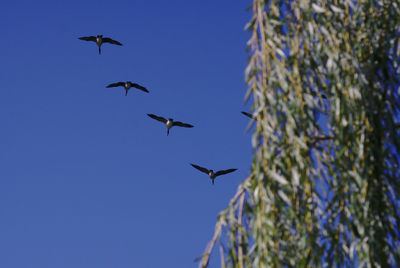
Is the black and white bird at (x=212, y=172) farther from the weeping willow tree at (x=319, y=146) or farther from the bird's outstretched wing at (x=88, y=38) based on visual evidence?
the weeping willow tree at (x=319, y=146)

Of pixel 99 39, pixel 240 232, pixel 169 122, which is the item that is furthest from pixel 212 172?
pixel 240 232

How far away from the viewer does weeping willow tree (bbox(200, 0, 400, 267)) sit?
3.38 meters

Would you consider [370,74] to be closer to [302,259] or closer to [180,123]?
[302,259]

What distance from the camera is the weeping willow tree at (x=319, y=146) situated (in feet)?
11.1

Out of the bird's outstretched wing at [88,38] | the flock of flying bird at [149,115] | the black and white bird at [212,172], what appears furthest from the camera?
the bird's outstretched wing at [88,38]

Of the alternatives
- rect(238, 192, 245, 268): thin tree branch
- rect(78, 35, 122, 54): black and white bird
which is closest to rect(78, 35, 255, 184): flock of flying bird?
rect(78, 35, 122, 54): black and white bird

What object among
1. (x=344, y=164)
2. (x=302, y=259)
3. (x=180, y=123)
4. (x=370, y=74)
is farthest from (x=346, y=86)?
(x=180, y=123)

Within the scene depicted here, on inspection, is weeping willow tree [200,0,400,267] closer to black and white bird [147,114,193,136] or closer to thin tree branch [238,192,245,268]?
thin tree branch [238,192,245,268]

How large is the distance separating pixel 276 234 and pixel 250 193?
271 mm

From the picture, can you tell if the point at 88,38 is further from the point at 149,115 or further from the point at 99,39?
the point at 149,115

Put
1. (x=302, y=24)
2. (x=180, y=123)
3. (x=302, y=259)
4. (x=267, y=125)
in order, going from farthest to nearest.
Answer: (x=180, y=123)
(x=302, y=24)
(x=267, y=125)
(x=302, y=259)

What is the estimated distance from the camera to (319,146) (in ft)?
11.8

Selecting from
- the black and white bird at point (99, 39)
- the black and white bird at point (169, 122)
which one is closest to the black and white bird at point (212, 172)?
the black and white bird at point (169, 122)

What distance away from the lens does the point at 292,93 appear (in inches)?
142
